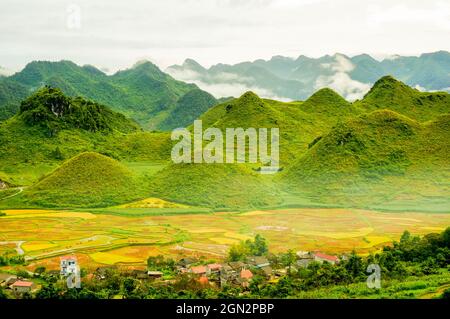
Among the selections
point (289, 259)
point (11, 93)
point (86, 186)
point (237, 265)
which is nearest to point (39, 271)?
point (237, 265)

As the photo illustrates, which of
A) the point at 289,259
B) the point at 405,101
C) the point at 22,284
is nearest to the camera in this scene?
the point at 22,284

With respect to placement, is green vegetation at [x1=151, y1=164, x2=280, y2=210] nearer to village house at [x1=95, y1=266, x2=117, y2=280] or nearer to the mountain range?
the mountain range

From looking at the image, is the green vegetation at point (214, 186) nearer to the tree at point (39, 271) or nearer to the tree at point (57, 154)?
the tree at point (39, 271)

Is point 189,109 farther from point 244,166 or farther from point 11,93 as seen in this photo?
point 244,166

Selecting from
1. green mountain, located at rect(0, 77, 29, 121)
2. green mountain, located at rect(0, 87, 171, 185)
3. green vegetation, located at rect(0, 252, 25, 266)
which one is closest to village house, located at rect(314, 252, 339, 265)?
green vegetation, located at rect(0, 252, 25, 266)

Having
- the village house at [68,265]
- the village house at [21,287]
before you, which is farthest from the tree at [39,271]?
the village house at [21,287]

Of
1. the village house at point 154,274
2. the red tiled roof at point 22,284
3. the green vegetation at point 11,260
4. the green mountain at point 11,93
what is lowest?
the green vegetation at point 11,260
